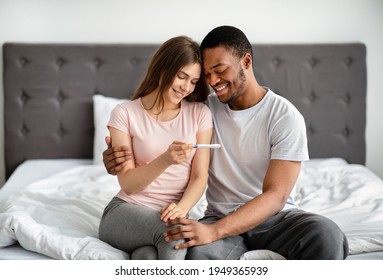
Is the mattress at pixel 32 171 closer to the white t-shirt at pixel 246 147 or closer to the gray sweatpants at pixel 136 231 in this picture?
the gray sweatpants at pixel 136 231

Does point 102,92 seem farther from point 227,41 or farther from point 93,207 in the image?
point 227,41

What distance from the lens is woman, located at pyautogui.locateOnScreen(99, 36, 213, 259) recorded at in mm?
1521

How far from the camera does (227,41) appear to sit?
5.32 feet

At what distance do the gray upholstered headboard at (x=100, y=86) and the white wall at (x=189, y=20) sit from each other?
0.23 feet

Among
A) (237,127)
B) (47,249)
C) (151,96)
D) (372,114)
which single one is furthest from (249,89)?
(372,114)

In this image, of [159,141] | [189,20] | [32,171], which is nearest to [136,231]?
[159,141]

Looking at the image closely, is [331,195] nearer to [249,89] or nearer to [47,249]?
[249,89]

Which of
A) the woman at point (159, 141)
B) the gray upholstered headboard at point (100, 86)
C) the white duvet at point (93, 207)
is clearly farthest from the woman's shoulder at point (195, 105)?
the gray upholstered headboard at point (100, 86)

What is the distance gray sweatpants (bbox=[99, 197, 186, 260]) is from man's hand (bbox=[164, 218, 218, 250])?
1 centimetres

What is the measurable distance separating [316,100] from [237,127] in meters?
1.25

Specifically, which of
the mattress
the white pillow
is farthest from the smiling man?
the white pillow

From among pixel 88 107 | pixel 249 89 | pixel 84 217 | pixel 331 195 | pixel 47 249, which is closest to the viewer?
pixel 47 249

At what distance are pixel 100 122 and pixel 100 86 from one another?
Result: 0.22m
